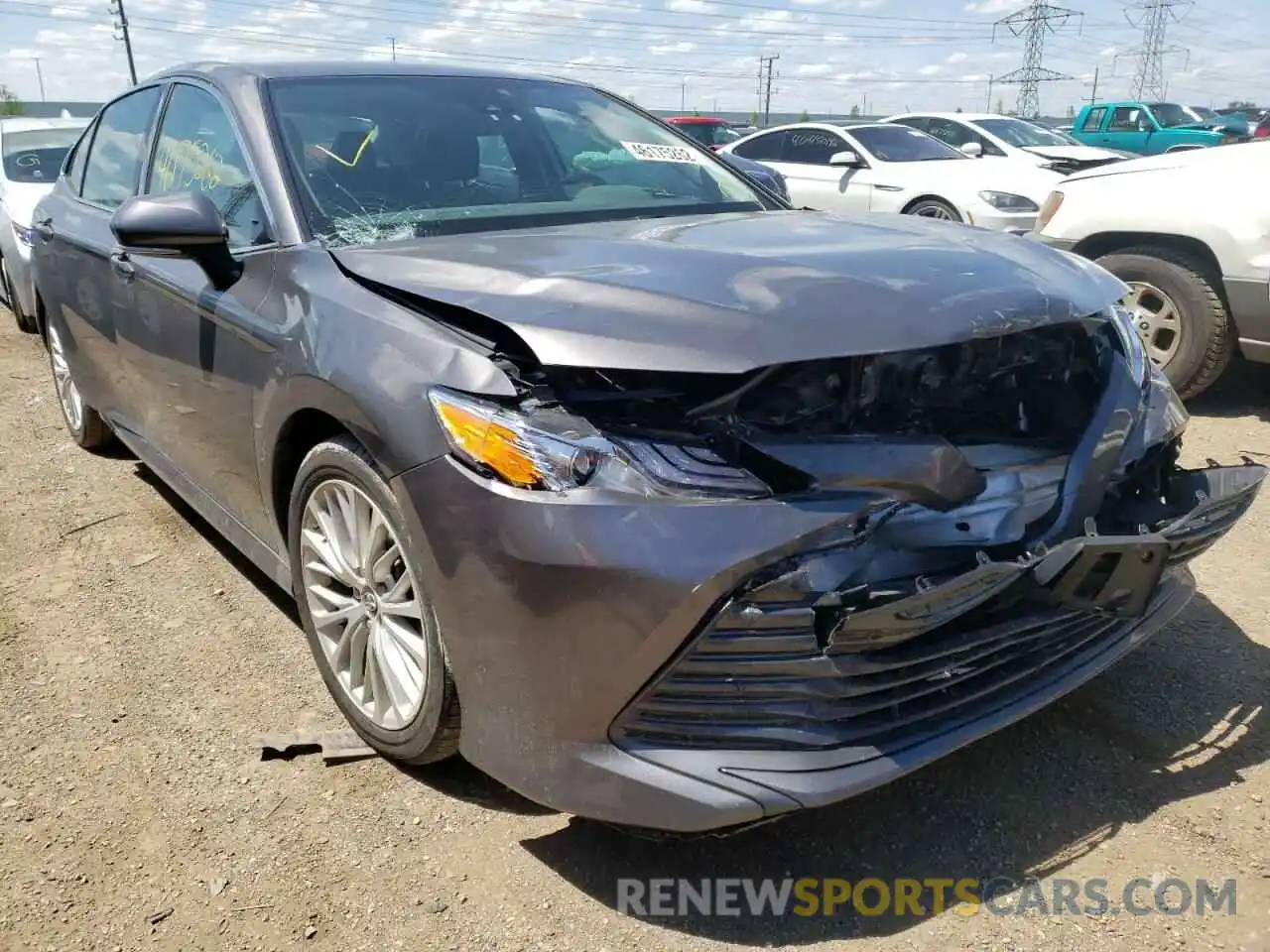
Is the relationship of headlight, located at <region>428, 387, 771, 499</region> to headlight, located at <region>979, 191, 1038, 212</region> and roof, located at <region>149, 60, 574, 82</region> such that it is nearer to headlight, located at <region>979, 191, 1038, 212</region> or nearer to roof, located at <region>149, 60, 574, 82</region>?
roof, located at <region>149, 60, 574, 82</region>

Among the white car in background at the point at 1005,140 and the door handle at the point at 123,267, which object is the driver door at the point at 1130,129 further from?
the door handle at the point at 123,267

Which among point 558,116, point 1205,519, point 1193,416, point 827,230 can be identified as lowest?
point 1193,416

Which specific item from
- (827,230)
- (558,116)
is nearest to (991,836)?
(827,230)

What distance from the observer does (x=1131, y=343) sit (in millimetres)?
2621

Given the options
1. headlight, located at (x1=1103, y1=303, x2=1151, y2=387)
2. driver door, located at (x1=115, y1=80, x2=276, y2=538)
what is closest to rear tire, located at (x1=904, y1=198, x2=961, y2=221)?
headlight, located at (x1=1103, y1=303, x2=1151, y2=387)

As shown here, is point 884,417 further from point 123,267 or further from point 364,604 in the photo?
point 123,267

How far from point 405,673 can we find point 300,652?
3.03 ft

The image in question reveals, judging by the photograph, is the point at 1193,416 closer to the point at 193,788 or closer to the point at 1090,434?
the point at 1090,434

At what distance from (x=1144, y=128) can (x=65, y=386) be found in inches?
849

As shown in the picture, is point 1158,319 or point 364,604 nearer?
point 364,604

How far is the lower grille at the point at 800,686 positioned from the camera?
69.4 inches

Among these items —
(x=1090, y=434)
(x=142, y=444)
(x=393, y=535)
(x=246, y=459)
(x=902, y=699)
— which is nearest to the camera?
(x=902, y=699)

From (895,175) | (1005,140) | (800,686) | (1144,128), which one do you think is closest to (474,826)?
(800,686)

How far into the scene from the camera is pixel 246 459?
2707mm
